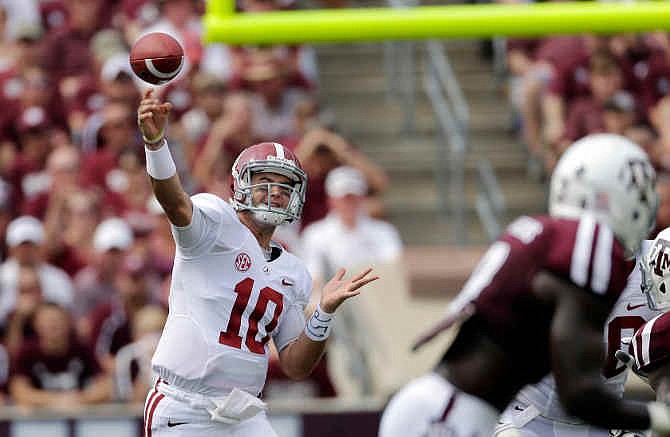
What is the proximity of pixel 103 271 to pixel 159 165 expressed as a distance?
14.4 ft

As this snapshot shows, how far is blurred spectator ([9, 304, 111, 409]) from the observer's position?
8.73 meters

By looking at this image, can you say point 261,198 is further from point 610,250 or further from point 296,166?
point 610,250

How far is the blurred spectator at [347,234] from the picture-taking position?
943 cm

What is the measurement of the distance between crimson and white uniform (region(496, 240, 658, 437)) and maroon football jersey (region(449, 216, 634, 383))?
1.02 metres

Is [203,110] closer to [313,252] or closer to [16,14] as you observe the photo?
[313,252]

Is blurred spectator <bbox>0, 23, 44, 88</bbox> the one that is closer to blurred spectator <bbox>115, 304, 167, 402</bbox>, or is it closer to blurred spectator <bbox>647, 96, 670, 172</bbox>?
blurred spectator <bbox>115, 304, 167, 402</bbox>

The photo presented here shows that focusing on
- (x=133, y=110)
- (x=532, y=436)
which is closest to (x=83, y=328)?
(x=133, y=110)

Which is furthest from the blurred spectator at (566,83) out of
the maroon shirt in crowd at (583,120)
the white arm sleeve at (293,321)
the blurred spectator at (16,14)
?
the white arm sleeve at (293,321)

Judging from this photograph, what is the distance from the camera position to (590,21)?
671cm

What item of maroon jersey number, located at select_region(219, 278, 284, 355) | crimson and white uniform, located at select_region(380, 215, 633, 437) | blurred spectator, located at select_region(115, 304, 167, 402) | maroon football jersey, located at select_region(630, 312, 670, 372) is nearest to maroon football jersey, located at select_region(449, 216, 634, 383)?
crimson and white uniform, located at select_region(380, 215, 633, 437)

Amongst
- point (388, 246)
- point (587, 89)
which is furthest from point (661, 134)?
point (388, 246)

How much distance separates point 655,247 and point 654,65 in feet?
19.8

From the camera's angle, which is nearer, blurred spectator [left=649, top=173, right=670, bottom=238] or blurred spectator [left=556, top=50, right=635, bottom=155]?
blurred spectator [left=649, top=173, right=670, bottom=238]

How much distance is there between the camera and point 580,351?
409 centimetres
